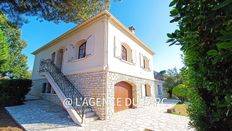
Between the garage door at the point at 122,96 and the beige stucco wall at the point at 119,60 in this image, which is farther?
the garage door at the point at 122,96

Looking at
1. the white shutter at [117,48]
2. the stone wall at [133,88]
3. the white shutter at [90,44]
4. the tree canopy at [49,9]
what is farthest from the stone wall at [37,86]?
the white shutter at [117,48]

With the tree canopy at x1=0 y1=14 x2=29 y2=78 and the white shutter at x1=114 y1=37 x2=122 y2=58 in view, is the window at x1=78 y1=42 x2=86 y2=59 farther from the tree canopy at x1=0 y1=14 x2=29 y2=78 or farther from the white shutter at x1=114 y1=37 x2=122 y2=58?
the tree canopy at x1=0 y1=14 x2=29 y2=78

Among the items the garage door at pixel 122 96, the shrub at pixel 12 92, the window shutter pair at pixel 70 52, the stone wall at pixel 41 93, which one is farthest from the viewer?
the stone wall at pixel 41 93

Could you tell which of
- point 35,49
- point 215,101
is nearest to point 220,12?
point 215,101

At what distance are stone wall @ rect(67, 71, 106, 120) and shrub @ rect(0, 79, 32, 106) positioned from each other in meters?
5.24

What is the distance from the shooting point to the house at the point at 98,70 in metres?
8.63

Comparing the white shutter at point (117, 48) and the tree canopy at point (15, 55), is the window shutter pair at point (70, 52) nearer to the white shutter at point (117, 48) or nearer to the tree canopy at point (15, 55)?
the white shutter at point (117, 48)

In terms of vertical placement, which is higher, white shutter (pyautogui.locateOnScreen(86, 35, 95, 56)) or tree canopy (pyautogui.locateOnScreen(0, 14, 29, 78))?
tree canopy (pyautogui.locateOnScreen(0, 14, 29, 78))

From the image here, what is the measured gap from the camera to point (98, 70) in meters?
8.99

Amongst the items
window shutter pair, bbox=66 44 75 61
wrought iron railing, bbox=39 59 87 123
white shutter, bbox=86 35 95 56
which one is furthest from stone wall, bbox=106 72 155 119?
window shutter pair, bbox=66 44 75 61

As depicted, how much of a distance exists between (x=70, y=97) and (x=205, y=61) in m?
8.65

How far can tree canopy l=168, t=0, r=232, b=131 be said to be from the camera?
1.75 metres

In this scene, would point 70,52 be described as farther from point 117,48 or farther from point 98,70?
point 117,48

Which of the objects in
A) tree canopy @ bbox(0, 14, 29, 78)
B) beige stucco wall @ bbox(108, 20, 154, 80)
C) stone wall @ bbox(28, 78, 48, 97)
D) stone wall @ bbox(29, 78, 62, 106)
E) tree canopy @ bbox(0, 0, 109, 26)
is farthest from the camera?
tree canopy @ bbox(0, 14, 29, 78)
